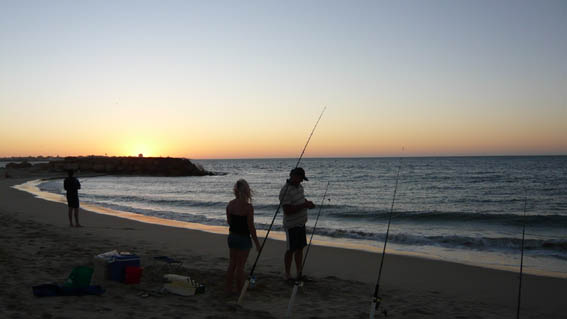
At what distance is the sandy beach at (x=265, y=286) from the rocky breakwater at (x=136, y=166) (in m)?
44.4

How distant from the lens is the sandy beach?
4.88 metres

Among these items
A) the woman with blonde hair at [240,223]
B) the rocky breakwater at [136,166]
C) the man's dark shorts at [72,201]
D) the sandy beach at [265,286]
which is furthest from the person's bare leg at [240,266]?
the rocky breakwater at [136,166]

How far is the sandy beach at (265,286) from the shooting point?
4.88 m

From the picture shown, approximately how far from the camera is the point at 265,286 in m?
6.06

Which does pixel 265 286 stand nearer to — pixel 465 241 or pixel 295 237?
pixel 295 237

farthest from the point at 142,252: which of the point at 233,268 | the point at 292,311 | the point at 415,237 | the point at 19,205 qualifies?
the point at 19,205

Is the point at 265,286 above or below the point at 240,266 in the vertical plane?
below

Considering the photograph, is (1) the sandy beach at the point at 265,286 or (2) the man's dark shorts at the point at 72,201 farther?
(2) the man's dark shorts at the point at 72,201

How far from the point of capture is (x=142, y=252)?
27.6ft

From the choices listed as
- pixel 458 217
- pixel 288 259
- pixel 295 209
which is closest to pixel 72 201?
pixel 288 259

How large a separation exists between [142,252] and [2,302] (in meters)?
3.74

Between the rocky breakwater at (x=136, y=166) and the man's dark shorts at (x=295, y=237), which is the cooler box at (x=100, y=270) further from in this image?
the rocky breakwater at (x=136, y=166)

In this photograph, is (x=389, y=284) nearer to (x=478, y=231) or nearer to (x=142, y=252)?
(x=142, y=252)

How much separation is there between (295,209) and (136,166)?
5301cm
